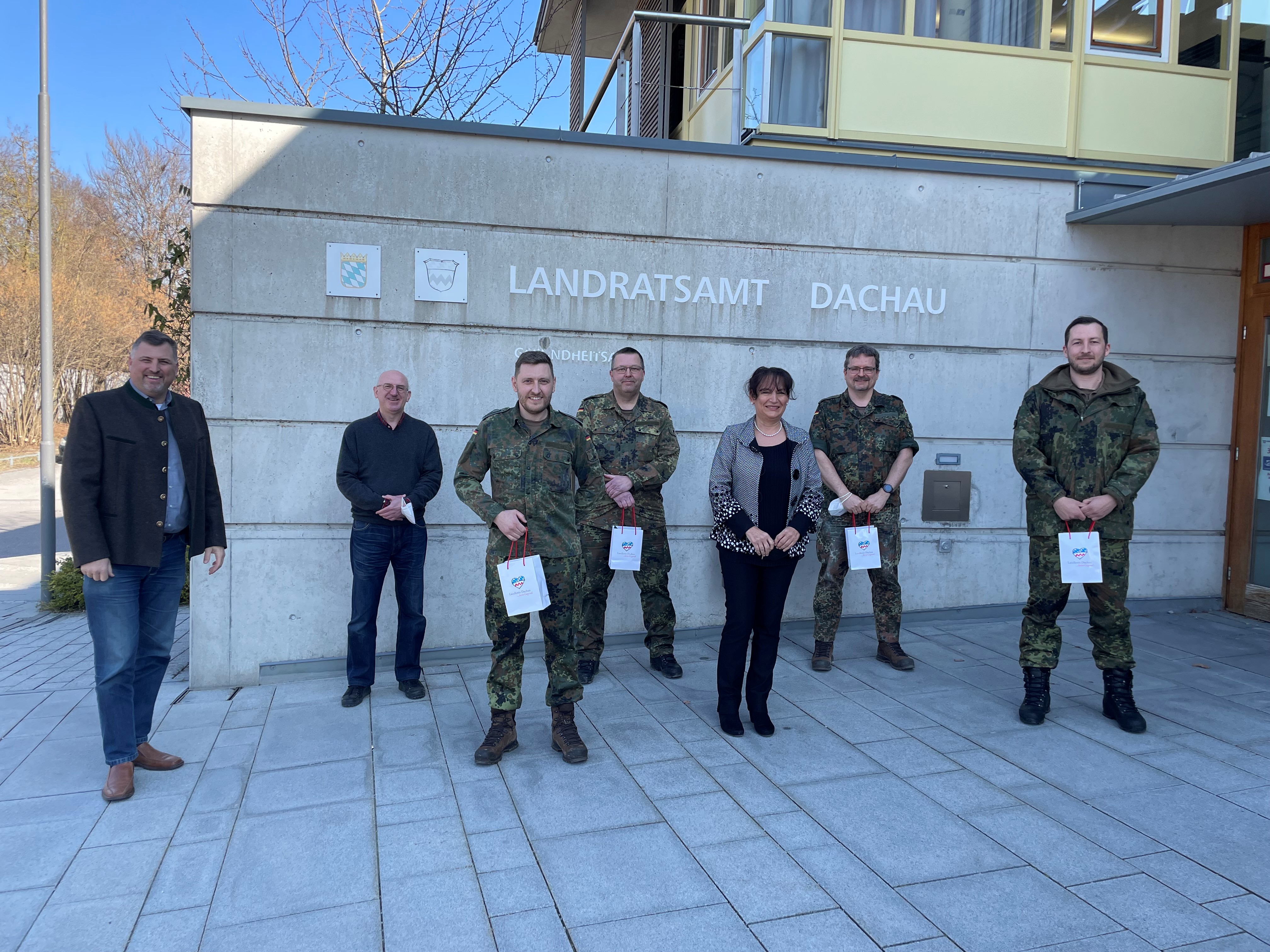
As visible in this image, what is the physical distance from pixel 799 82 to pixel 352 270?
3.86 meters

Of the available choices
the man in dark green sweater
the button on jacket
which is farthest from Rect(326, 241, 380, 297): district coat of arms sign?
the button on jacket

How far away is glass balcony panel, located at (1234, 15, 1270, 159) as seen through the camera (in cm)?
718

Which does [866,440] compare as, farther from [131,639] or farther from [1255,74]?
[1255,74]

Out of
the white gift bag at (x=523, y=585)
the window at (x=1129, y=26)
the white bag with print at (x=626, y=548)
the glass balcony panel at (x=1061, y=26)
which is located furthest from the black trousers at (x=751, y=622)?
the window at (x=1129, y=26)

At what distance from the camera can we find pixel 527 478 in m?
4.04

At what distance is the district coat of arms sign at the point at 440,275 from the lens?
557 cm

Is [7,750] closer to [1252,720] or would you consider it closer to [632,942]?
[632,942]

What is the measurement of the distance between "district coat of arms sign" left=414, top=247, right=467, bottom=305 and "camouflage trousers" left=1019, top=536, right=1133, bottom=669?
3.77 metres

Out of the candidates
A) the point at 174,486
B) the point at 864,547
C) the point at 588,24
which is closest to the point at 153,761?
the point at 174,486

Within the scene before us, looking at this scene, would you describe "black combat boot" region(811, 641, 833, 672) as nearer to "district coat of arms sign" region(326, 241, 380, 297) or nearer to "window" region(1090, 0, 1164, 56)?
"district coat of arms sign" region(326, 241, 380, 297)

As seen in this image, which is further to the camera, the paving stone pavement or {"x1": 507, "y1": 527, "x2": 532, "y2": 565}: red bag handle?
{"x1": 507, "y1": 527, "x2": 532, "y2": 565}: red bag handle

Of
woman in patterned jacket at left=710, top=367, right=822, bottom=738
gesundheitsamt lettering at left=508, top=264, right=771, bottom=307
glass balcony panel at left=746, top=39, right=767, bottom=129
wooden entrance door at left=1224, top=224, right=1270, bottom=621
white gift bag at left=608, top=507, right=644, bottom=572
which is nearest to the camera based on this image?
woman in patterned jacket at left=710, top=367, right=822, bottom=738

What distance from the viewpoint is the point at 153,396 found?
3895mm

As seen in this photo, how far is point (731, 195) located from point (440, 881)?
472cm
